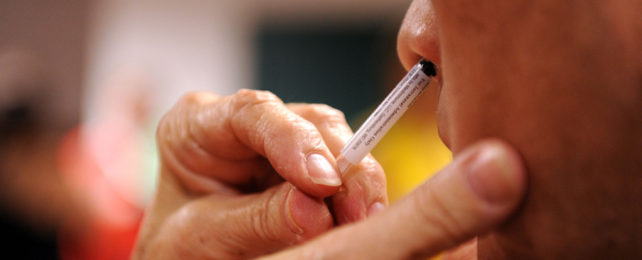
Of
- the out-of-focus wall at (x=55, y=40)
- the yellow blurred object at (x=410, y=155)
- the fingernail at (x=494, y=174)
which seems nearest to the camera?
the fingernail at (x=494, y=174)

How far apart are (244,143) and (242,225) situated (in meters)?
0.11

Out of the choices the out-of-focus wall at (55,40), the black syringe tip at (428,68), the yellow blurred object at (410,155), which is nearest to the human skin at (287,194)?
the black syringe tip at (428,68)

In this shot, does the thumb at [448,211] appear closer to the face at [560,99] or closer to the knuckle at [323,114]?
the face at [560,99]

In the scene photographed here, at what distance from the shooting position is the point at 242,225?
2.10 ft

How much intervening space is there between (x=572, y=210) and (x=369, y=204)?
1.01 feet

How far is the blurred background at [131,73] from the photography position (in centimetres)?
197

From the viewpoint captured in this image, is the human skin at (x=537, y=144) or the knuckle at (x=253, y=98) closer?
the human skin at (x=537, y=144)

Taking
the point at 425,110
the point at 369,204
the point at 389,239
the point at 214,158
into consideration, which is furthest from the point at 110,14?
the point at 389,239

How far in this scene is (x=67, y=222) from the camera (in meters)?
1.85

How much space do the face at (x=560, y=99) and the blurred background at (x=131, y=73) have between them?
175 cm

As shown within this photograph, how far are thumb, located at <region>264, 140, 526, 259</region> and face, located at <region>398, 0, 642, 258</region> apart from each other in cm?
2

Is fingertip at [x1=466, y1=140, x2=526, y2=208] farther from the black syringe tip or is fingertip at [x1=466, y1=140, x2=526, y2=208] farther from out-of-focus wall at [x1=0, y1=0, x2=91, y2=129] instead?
out-of-focus wall at [x1=0, y1=0, x2=91, y2=129]

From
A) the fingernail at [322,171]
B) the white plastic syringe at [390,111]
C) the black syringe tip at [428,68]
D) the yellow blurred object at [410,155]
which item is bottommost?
the yellow blurred object at [410,155]

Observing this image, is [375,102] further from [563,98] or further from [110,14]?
A: [563,98]
